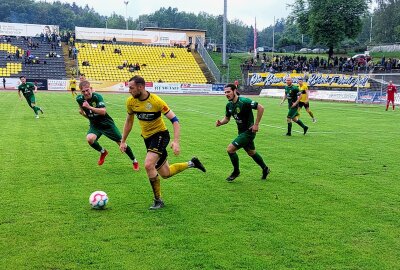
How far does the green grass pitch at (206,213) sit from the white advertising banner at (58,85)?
1501 inches

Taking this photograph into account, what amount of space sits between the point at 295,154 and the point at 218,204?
548 centimetres

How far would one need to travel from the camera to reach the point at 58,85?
49.7 metres

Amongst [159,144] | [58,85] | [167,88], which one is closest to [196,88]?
[167,88]

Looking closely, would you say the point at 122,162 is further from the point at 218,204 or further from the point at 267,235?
the point at 267,235

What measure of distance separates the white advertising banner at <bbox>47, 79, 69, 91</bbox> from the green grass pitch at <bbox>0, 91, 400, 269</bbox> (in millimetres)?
38129

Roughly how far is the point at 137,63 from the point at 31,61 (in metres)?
13.3

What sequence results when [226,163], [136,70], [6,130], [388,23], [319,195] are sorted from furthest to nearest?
[388,23] < [136,70] < [6,130] < [226,163] < [319,195]

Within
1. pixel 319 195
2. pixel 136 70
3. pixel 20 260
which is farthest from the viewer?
pixel 136 70

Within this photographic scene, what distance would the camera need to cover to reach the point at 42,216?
6496 mm

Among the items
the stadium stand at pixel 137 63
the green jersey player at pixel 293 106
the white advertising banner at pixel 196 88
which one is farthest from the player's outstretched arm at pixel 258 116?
the stadium stand at pixel 137 63

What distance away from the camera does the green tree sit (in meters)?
72.3

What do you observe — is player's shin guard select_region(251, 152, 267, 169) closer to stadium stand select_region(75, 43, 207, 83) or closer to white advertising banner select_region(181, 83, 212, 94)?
white advertising banner select_region(181, 83, 212, 94)

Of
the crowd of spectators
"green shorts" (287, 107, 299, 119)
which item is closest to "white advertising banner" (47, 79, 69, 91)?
the crowd of spectators

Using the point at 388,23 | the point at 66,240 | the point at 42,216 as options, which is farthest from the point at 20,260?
the point at 388,23
